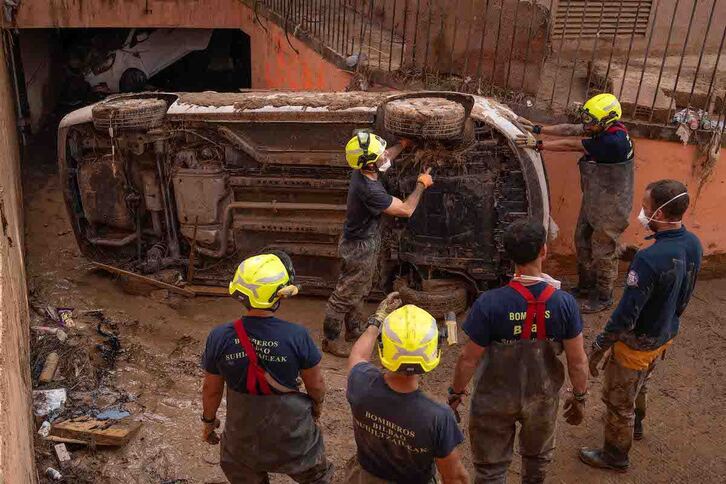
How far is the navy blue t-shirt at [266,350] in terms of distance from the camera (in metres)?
3.37

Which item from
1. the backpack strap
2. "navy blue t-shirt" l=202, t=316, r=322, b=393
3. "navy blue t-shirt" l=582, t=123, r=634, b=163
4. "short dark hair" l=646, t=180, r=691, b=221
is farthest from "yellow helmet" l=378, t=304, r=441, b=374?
"navy blue t-shirt" l=582, t=123, r=634, b=163

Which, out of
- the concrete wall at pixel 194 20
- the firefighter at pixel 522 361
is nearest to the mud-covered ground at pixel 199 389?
the firefighter at pixel 522 361

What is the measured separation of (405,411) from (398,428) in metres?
0.08

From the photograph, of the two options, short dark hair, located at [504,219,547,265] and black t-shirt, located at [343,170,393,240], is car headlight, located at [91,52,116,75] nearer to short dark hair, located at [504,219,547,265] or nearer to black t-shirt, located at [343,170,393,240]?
black t-shirt, located at [343,170,393,240]

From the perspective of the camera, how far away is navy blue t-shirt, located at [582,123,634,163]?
584 centimetres

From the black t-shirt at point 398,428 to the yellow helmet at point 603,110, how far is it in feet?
11.7

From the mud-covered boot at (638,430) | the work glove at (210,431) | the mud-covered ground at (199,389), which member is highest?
the work glove at (210,431)

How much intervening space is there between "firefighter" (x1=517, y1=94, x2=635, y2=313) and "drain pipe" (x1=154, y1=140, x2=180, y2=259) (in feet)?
10.5

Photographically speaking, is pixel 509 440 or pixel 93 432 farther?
pixel 93 432

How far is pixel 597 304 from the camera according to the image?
253 inches

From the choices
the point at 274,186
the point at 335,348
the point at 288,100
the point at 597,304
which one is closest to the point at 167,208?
the point at 274,186

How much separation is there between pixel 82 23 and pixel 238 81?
400 cm

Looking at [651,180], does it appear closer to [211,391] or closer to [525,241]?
[525,241]

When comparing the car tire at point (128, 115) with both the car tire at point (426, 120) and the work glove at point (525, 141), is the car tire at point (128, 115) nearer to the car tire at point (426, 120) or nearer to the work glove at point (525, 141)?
the car tire at point (426, 120)
